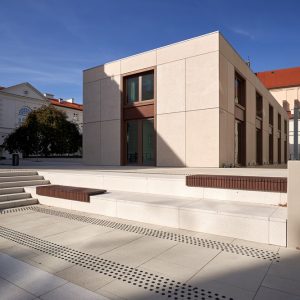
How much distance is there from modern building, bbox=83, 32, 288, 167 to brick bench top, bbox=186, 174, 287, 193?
330 inches

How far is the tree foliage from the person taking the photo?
28719 millimetres

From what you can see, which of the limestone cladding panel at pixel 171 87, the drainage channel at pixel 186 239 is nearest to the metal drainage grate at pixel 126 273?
the drainage channel at pixel 186 239

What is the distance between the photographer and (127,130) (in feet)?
64.2

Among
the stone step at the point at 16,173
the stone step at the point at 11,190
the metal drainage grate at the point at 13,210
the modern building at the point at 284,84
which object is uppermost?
the modern building at the point at 284,84

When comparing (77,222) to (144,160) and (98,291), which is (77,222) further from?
(144,160)

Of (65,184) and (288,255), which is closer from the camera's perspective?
(288,255)

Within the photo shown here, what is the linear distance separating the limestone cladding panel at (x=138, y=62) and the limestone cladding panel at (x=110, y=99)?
0.93 meters

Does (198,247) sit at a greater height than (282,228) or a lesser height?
lesser

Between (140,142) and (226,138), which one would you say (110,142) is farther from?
(226,138)

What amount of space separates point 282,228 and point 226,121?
40.1ft

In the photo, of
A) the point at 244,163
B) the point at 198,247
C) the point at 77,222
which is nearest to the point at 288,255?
the point at 198,247

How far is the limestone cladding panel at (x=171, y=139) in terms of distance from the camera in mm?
16594

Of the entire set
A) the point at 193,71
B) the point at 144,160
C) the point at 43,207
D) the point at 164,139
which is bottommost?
the point at 43,207

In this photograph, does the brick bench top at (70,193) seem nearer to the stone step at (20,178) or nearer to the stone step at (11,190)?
the stone step at (11,190)
